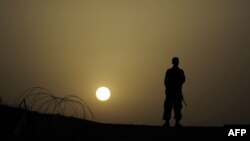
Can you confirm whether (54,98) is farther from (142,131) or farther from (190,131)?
(190,131)

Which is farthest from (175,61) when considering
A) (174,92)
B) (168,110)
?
(168,110)

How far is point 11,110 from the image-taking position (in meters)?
16.4

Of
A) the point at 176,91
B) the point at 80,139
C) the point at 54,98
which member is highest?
the point at 176,91

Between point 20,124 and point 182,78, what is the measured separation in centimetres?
744

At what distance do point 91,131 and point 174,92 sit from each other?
4.88 metres

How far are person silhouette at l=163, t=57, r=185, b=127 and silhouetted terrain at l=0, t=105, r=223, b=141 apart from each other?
2.92 metres

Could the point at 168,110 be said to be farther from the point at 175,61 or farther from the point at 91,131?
the point at 91,131

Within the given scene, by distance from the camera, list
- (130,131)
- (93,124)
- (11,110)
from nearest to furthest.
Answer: (130,131)
(93,124)
(11,110)

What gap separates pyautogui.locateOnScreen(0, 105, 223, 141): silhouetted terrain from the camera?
38.6 feet

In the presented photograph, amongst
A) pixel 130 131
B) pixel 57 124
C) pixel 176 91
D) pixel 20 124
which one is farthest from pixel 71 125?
pixel 176 91

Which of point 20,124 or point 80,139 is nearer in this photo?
point 20,124

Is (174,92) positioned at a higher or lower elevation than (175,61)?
lower

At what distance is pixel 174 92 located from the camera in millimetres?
17047

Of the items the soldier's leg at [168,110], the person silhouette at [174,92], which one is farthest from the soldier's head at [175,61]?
the soldier's leg at [168,110]
